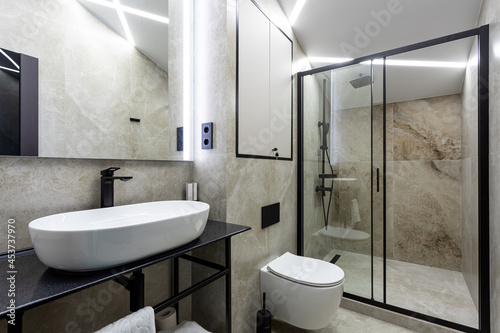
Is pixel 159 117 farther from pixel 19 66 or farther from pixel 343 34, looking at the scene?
pixel 343 34

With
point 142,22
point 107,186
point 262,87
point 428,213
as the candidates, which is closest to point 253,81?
point 262,87

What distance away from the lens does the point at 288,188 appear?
2.04 meters

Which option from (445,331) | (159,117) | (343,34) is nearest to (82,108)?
(159,117)

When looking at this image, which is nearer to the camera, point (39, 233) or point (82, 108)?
point (39, 233)

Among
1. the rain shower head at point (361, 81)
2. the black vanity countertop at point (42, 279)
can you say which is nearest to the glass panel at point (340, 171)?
the rain shower head at point (361, 81)

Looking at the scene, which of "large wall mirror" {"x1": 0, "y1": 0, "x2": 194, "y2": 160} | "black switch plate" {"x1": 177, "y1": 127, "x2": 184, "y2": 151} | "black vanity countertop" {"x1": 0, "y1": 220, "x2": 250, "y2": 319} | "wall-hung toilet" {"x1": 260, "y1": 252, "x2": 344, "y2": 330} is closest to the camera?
"black vanity countertop" {"x1": 0, "y1": 220, "x2": 250, "y2": 319}

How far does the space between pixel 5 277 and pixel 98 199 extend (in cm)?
43

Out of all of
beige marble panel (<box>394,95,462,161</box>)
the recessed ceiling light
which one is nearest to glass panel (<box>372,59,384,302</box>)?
the recessed ceiling light

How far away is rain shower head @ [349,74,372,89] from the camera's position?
194cm

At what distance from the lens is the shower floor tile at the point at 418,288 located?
1723mm

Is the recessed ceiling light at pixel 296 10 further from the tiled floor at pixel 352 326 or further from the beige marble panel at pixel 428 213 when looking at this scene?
the tiled floor at pixel 352 326

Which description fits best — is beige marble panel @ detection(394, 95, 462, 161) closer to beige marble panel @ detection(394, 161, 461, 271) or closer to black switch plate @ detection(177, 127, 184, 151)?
beige marble panel @ detection(394, 161, 461, 271)

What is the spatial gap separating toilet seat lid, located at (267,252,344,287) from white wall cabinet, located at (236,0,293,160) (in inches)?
31.7

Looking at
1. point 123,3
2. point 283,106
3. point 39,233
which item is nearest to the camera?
point 39,233
